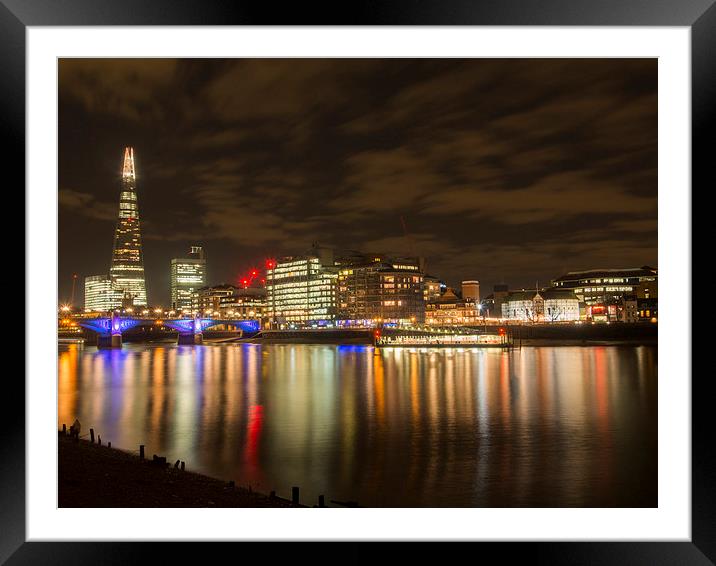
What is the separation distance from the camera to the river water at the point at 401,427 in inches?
195

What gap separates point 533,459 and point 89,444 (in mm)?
4218

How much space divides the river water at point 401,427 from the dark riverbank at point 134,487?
2.38 ft

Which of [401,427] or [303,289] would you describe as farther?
[303,289]

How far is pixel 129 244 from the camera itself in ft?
147

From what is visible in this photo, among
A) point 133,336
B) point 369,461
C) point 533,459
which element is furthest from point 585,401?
point 133,336

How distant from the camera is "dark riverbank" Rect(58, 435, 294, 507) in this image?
3.29 m

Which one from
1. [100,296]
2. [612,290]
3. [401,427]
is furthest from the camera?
[100,296]

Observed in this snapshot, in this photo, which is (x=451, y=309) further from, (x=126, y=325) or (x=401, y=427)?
(x=401, y=427)

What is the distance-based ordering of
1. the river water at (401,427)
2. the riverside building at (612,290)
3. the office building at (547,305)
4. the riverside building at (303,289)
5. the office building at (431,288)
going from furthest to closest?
the office building at (431,288) → the riverside building at (303,289) → the office building at (547,305) → the riverside building at (612,290) → the river water at (401,427)
